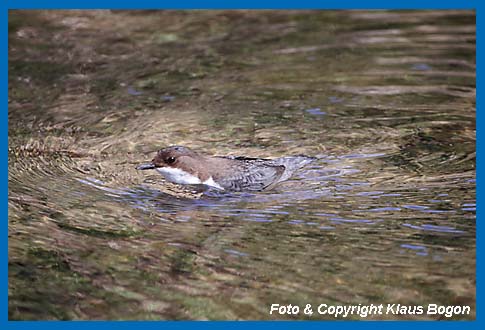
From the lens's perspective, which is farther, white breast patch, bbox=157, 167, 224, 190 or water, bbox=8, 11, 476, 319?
white breast patch, bbox=157, 167, 224, 190

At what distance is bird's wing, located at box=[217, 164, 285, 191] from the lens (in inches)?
304

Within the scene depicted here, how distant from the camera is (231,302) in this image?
5570 mm

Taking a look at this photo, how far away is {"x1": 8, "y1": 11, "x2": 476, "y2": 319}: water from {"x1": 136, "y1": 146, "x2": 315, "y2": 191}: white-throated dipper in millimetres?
161

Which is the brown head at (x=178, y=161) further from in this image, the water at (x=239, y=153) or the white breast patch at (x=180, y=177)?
the water at (x=239, y=153)

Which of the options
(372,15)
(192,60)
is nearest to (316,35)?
(372,15)

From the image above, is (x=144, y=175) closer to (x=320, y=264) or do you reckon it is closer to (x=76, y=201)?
(x=76, y=201)

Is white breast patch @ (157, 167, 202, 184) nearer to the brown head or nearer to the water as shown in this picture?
the brown head

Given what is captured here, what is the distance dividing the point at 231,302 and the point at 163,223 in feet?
4.83

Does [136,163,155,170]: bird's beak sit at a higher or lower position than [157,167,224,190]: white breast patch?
higher

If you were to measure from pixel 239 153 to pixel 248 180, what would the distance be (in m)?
0.88

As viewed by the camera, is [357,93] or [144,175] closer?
[144,175]

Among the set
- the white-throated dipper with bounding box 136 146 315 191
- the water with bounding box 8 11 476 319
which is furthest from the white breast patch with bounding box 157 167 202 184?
the water with bounding box 8 11 476 319

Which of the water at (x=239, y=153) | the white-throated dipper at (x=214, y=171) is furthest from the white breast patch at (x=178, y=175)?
the water at (x=239, y=153)

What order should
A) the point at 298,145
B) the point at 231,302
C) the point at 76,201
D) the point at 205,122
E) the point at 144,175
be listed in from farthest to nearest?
the point at 205,122 < the point at 298,145 < the point at 144,175 < the point at 76,201 < the point at 231,302
